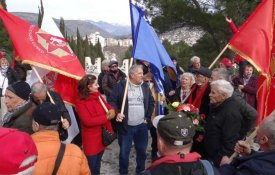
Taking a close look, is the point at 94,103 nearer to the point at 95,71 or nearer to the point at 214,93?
the point at 214,93

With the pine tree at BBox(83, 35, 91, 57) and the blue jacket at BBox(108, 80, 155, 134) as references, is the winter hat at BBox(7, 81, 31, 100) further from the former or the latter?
the pine tree at BBox(83, 35, 91, 57)

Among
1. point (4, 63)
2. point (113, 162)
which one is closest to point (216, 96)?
point (113, 162)

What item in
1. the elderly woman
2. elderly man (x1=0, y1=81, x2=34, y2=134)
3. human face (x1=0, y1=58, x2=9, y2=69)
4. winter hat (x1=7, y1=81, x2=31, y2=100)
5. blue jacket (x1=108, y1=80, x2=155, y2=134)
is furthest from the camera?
human face (x1=0, y1=58, x2=9, y2=69)

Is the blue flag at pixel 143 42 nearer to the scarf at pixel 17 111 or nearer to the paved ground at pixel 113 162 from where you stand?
the paved ground at pixel 113 162

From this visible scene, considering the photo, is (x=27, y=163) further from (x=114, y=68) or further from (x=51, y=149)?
(x=114, y=68)

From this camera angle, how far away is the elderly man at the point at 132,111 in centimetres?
534

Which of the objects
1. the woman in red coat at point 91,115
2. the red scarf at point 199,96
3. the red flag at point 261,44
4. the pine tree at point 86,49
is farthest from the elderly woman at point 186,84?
the pine tree at point 86,49

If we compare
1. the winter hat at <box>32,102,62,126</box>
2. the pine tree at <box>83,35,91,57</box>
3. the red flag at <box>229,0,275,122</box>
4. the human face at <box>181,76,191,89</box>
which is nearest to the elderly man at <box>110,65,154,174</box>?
the human face at <box>181,76,191,89</box>

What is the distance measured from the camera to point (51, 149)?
2.54m

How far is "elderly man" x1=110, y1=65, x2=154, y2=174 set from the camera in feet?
17.5

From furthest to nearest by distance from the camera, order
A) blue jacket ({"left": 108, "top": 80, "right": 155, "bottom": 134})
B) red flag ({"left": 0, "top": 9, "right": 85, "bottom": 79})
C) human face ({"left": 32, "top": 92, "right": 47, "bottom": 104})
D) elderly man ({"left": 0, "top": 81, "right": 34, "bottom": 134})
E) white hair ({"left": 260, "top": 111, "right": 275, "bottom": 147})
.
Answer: blue jacket ({"left": 108, "top": 80, "right": 155, "bottom": 134}) < red flag ({"left": 0, "top": 9, "right": 85, "bottom": 79}) < human face ({"left": 32, "top": 92, "right": 47, "bottom": 104}) < elderly man ({"left": 0, "top": 81, "right": 34, "bottom": 134}) < white hair ({"left": 260, "top": 111, "right": 275, "bottom": 147})

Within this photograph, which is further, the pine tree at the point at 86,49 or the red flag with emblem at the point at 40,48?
the pine tree at the point at 86,49

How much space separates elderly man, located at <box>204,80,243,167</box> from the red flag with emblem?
69.9 inches

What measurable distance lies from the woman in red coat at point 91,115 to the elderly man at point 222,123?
143cm
